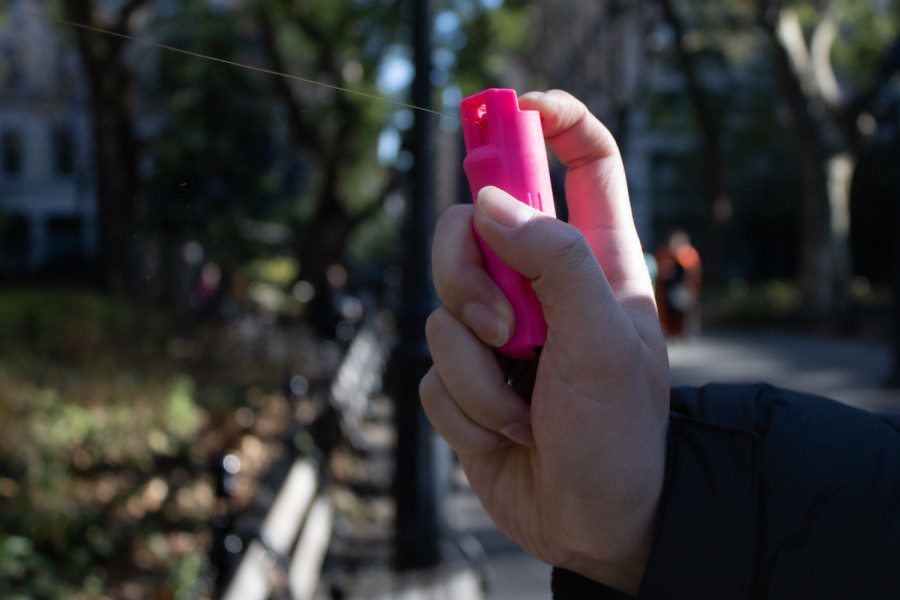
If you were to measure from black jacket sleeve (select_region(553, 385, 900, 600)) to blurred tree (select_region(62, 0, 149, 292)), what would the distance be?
8981 mm

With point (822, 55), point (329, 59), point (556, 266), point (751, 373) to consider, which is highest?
point (822, 55)

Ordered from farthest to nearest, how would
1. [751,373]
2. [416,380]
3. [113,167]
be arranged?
[751,373], [113,167], [416,380]

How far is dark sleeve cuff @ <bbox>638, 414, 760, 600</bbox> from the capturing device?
0.99 metres

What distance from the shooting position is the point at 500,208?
2.85 ft

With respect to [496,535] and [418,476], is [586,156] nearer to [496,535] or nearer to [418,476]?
[418,476]

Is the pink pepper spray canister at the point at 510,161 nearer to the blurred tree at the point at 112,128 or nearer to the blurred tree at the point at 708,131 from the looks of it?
the blurred tree at the point at 112,128

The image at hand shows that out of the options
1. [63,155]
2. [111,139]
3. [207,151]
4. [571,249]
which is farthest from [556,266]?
[111,139]

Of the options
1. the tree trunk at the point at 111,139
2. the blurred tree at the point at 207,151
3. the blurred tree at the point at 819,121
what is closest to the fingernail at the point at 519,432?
the blurred tree at the point at 207,151

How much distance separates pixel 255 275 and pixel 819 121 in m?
16.1

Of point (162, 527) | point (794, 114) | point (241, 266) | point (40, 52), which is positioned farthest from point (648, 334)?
point (241, 266)

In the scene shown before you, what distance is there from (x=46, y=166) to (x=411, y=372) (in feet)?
6.99

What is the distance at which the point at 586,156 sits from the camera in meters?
1.12

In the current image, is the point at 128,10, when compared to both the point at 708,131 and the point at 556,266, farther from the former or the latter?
the point at 708,131

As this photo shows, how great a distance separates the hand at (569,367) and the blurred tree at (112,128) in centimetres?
883
